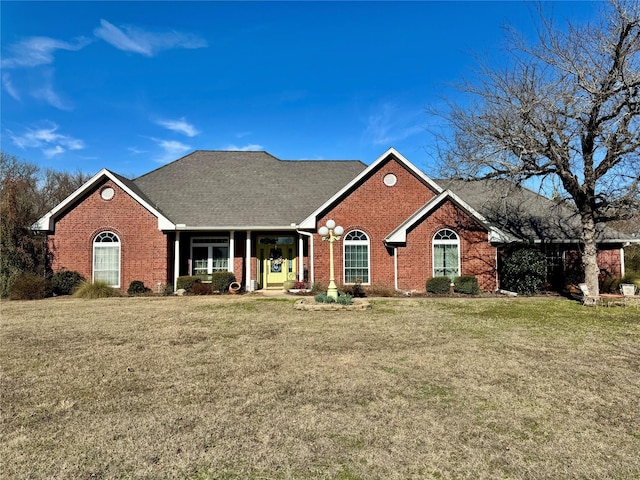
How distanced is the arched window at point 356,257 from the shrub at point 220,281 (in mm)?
5311

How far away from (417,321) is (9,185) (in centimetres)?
1733

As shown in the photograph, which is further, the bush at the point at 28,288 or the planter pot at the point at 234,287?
the planter pot at the point at 234,287

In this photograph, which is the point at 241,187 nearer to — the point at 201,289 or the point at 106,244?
the point at 201,289

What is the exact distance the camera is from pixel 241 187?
70.5 feet

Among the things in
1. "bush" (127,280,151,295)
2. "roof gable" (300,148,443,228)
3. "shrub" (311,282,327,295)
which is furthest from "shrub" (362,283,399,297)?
"bush" (127,280,151,295)

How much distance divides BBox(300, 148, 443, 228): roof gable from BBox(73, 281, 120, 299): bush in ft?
28.1

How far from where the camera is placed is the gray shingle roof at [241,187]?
763 inches

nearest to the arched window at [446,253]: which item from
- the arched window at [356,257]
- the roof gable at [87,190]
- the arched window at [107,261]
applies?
the arched window at [356,257]

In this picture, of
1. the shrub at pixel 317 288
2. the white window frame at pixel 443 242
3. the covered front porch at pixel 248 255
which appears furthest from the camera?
the covered front porch at pixel 248 255

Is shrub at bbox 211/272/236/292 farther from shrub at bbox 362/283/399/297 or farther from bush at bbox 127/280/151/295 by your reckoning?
shrub at bbox 362/283/399/297

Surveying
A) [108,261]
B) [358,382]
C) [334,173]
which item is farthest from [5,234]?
[358,382]

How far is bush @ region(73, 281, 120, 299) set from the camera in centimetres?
1642

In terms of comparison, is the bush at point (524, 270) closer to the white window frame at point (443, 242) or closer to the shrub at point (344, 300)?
the white window frame at point (443, 242)

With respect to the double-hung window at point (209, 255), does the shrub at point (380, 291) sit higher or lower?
lower
